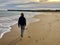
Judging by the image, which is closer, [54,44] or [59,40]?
[54,44]

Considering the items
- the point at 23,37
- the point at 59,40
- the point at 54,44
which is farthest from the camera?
the point at 23,37

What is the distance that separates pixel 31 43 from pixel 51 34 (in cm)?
274

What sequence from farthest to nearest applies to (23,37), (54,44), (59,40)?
(23,37) < (59,40) < (54,44)

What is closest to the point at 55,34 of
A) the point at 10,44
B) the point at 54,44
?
the point at 54,44

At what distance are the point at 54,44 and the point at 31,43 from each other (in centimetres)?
143

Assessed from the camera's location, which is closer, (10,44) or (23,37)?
(10,44)

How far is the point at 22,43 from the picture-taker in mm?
12844

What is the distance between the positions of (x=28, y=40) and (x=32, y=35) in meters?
1.46

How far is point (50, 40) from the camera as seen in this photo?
13.3m

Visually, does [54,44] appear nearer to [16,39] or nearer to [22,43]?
[22,43]

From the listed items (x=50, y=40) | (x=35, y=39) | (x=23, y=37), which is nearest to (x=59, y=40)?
(x=50, y=40)

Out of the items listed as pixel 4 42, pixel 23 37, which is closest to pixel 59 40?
pixel 23 37

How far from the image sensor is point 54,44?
1225 centimetres

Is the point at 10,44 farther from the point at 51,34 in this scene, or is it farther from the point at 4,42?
the point at 51,34
